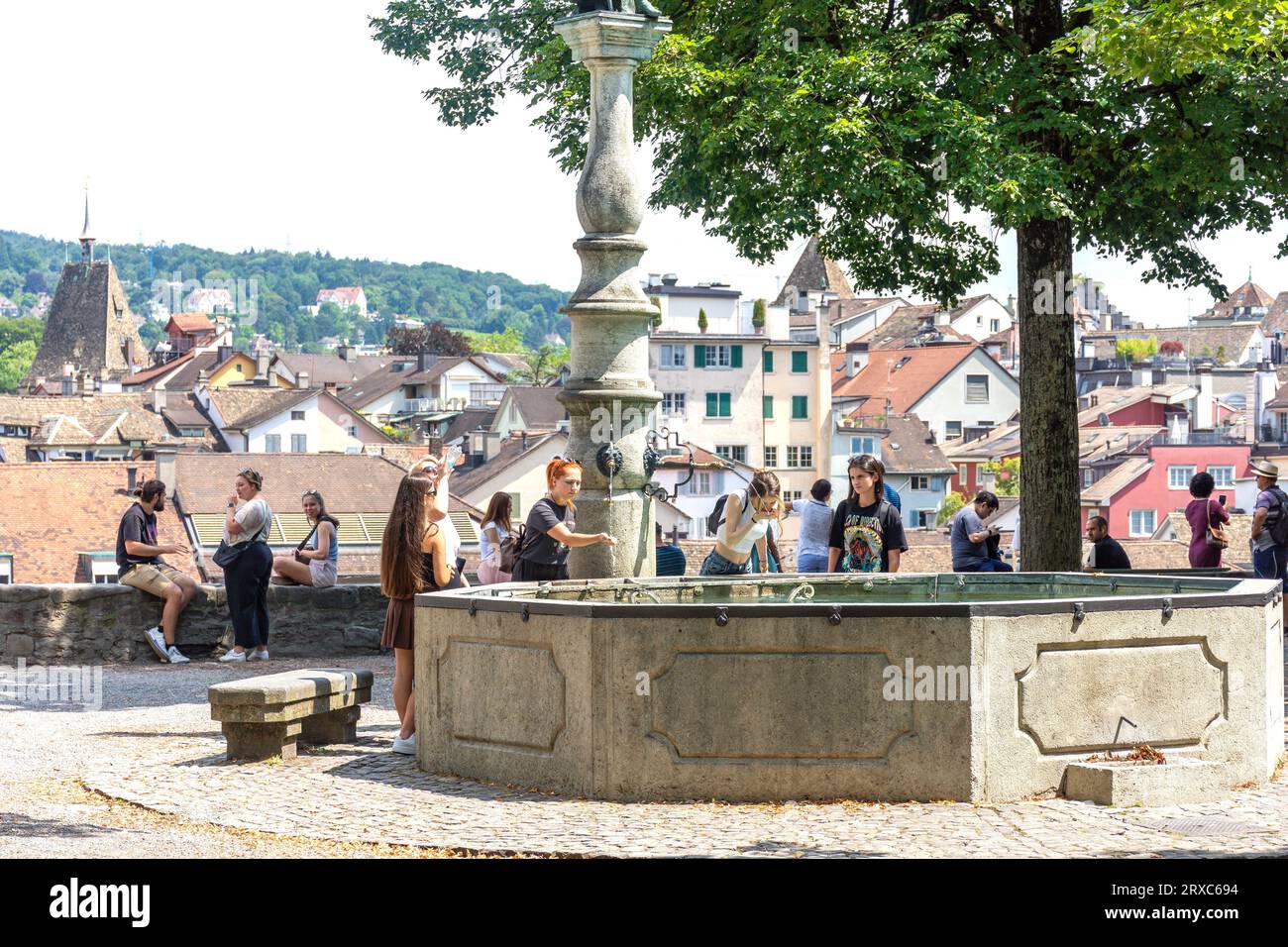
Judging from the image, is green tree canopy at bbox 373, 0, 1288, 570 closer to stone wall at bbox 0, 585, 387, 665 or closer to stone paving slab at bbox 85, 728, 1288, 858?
stone wall at bbox 0, 585, 387, 665

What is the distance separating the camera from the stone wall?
52.5ft

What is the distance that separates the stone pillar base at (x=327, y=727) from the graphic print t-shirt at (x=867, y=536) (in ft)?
12.8

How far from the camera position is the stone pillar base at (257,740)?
10.4 metres

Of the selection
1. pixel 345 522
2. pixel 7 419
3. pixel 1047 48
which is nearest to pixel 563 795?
pixel 1047 48

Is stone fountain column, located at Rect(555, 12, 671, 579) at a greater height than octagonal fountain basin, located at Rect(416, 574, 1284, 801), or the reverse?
stone fountain column, located at Rect(555, 12, 671, 579)

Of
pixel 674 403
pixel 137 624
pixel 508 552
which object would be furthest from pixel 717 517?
pixel 674 403

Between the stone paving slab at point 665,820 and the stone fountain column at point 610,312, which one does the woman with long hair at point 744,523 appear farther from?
→ the stone paving slab at point 665,820

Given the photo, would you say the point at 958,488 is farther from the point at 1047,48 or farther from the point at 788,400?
the point at 1047,48

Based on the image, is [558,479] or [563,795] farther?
[558,479]

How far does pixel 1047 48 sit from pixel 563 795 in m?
11.4

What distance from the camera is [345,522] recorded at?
6384cm

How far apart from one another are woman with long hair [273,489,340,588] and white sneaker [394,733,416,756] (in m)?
6.01

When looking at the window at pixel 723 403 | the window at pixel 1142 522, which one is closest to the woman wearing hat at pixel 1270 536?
the window at pixel 1142 522

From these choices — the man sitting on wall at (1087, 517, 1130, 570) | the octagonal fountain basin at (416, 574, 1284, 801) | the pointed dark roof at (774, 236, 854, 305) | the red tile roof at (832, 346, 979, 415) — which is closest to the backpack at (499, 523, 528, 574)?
the octagonal fountain basin at (416, 574, 1284, 801)
